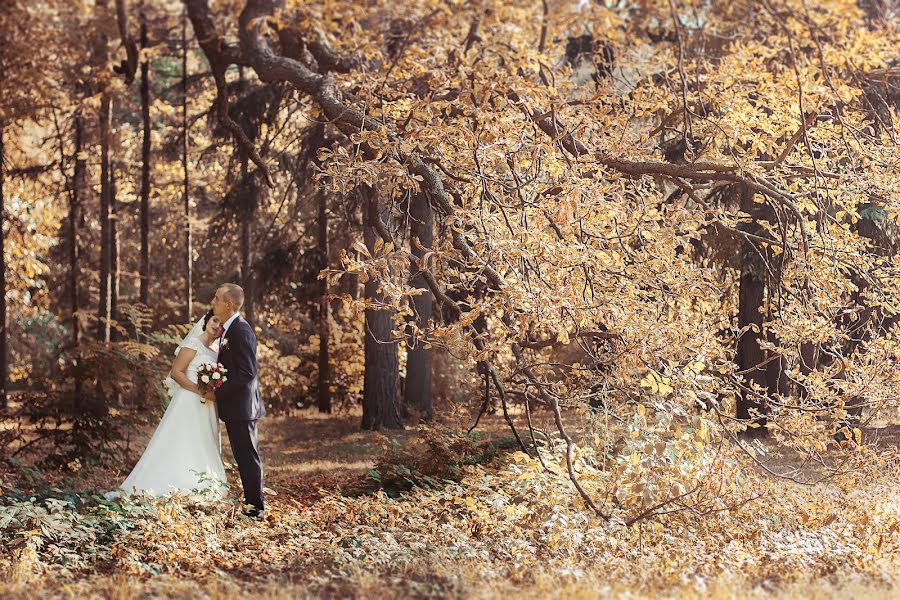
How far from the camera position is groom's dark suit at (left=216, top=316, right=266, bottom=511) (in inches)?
286

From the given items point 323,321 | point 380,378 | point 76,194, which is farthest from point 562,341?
point 76,194

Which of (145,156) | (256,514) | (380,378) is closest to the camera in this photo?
(256,514)

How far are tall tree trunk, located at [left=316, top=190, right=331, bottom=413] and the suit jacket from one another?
352 inches

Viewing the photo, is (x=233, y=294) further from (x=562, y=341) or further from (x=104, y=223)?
(x=104, y=223)

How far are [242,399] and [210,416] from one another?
55 cm

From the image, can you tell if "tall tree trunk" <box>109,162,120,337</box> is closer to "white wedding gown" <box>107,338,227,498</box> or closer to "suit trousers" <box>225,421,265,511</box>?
"white wedding gown" <box>107,338,227,498</box>

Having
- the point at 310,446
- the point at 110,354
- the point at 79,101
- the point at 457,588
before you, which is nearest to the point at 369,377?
the point at 310,446

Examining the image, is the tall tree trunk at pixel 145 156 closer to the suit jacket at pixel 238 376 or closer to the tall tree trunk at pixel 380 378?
the tall tree trunk at pixel 380 378

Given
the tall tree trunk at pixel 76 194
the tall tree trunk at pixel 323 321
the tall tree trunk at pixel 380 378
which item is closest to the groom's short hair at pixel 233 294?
the tall tree trunk at pixel 380 378

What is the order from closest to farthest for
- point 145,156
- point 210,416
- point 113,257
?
1. point 210,416
2. point 145,156
3. point 113,257

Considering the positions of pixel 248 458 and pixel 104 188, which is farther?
pixel 104 188

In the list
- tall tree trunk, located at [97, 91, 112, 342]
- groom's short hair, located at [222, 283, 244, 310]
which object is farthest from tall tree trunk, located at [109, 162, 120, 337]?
groom's short hair, located at [222, 283, 244, 310]

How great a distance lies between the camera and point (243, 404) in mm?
7305

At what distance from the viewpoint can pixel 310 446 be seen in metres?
13.9
